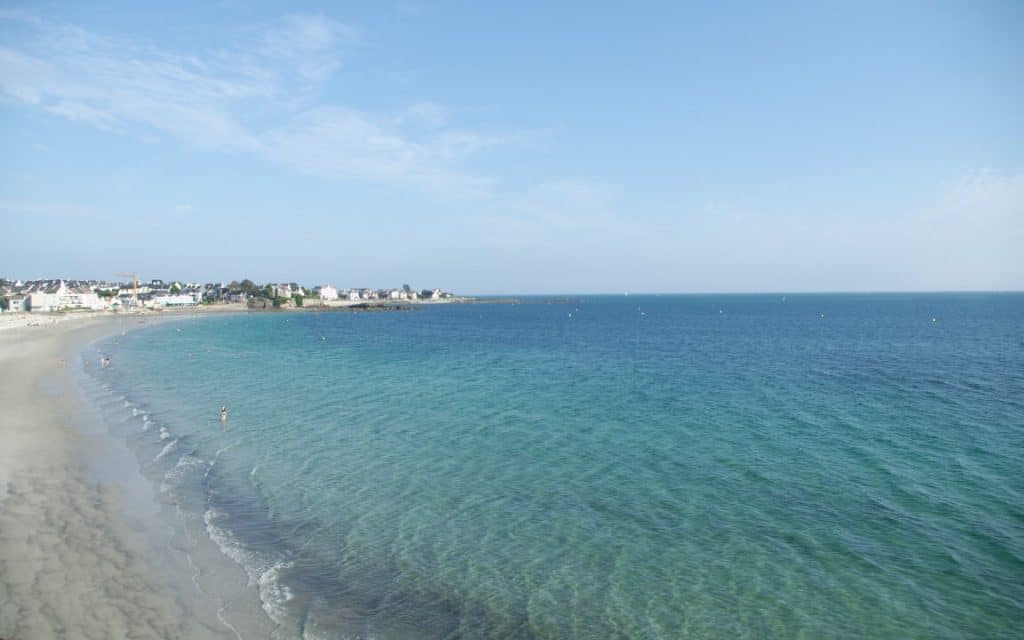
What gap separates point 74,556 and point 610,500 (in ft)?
42.8

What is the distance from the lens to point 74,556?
510 inches

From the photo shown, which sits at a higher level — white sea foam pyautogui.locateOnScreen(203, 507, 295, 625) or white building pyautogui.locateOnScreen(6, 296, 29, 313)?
white building pyautogui.locateOnScreen(6, 296, 29, 313)

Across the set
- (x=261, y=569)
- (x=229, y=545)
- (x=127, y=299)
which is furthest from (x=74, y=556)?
(x=127, y=299)

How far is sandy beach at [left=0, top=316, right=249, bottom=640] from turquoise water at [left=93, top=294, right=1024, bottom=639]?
1.52m

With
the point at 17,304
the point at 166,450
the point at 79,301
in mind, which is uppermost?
the point at 79,301

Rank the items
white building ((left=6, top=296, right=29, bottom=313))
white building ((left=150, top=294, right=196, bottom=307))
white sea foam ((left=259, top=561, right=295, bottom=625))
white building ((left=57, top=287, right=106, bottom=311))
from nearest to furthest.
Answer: white sea foam ((left=259, top=561, right=295, bottom=625)), white building ((left=6, top=296, right=29, bottom=313)), white building ((left=57, top=287, right=106, bottom=311)), white building ((left=150, top=294, right=196, bottom=307))

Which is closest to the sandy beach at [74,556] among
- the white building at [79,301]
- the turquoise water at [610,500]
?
the turquoise water at [610,500]

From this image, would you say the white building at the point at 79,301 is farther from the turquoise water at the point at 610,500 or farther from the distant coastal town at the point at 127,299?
the turquoise water at the point at 610,500

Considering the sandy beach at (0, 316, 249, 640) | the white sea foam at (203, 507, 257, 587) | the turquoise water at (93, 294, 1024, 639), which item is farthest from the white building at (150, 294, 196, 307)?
the white sea foam at (203, 507, 257, 587)

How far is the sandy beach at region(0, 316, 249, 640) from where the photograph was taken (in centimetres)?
1036

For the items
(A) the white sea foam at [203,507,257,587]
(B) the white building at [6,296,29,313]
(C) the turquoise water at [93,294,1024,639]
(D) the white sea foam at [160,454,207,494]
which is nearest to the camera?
(C) the turquoise water at [93,294,1024,639]

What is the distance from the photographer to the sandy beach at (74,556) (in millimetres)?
10359

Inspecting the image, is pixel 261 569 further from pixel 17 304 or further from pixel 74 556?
pixel 17 304

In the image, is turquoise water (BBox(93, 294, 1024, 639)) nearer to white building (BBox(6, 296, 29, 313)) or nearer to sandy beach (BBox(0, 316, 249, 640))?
sandy beach (BBox(0, 316, 249, 640))
